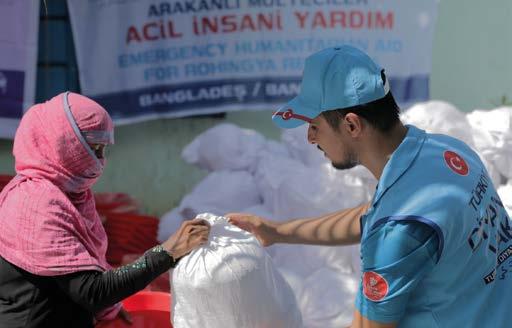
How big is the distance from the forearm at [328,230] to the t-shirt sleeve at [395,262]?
0.53 meters

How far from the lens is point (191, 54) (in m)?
4.47

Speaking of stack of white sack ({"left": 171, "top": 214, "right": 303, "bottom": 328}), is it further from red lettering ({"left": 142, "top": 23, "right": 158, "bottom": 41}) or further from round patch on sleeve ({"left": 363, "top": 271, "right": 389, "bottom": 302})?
red lettering ({"left": 142, "top": 23, "right": 158, "bottom": 41})

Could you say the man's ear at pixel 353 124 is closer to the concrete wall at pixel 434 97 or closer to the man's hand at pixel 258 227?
the man's hand at pixel 258 227

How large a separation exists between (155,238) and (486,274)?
2.75 m

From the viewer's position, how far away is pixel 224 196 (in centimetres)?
387

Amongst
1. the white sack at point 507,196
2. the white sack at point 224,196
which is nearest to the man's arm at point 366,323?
the white sack at point 507,196

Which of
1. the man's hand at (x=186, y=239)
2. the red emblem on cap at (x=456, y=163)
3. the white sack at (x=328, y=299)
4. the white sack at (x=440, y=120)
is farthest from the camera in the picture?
the white sack at (x=440, y=120)

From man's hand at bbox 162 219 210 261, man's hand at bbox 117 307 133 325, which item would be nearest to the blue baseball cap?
man's hand at bbox 162 219 210 261

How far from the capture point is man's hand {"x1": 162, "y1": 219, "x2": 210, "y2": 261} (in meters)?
1.97

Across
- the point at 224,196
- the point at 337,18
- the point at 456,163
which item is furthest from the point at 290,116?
the point at 337,18

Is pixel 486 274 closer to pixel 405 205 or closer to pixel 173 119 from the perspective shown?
pixel 405 205

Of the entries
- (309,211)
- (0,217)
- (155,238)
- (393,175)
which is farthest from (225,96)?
(393,175)

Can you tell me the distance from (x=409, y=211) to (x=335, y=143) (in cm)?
24

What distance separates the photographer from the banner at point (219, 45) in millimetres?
4387
